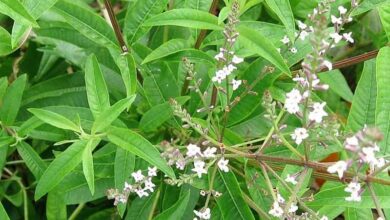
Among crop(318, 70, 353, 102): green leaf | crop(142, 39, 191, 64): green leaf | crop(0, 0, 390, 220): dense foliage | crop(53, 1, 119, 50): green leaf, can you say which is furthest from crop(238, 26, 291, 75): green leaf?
crop(318, 70, 353, 102): green leaf

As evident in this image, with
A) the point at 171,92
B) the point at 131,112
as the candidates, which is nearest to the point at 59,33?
the point at 131,112

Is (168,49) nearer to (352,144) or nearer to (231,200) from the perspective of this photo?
(231,200)

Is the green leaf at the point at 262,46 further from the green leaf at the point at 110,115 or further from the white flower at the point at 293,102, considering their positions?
the green leaf at the point at 110,115

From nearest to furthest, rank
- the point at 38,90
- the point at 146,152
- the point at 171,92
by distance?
the point at 146,152 → the point at 171,92 → the point at 38,90

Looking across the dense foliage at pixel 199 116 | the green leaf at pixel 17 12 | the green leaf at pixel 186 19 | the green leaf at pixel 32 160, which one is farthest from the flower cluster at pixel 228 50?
the green leaf at pixel 32 160

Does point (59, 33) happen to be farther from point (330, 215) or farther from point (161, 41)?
point (330, 215)

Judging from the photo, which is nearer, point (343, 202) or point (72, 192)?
point (343, 202)

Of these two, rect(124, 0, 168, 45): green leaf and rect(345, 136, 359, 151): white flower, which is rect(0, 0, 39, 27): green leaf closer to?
rect(124, 0, 168, 45): green leaf

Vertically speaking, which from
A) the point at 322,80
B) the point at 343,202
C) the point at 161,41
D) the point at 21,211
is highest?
the point at 161,41

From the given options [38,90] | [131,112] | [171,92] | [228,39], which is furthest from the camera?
[38,90]
